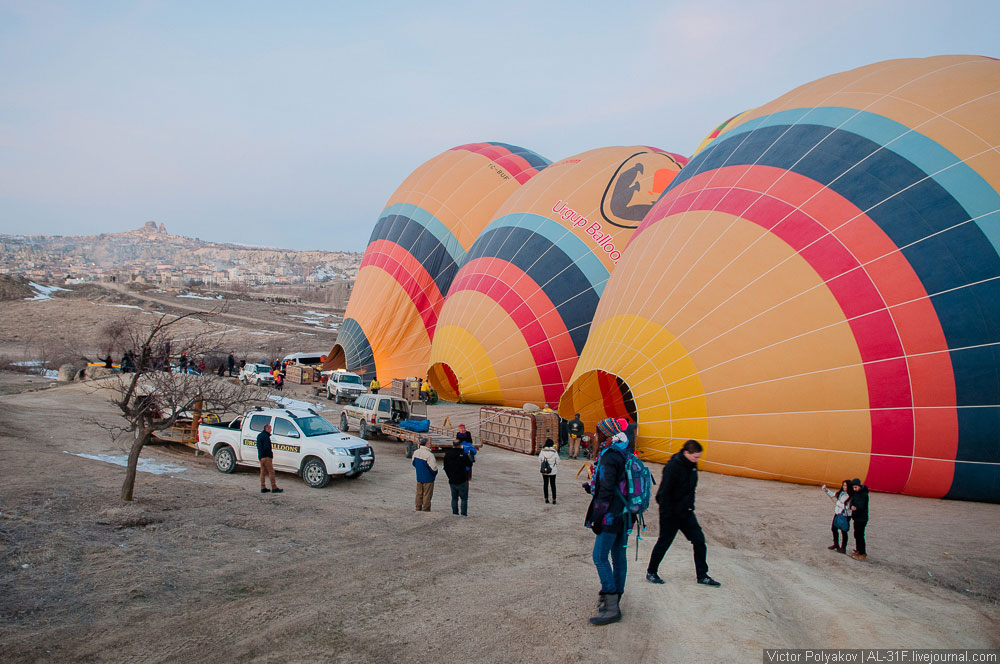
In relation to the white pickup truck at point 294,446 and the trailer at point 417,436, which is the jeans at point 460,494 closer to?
the white pickup truck at point 294,446

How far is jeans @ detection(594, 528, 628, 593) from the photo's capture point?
15.1 ft

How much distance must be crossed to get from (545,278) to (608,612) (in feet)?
42.8

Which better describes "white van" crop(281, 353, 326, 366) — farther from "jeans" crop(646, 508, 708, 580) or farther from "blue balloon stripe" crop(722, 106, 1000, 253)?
"jeans" crop(646, 508, 708, 580)

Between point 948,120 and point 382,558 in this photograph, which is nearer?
point 382,558

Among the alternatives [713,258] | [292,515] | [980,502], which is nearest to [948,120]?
[713,258]

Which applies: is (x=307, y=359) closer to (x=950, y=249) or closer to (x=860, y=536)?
(x=950, y=249)

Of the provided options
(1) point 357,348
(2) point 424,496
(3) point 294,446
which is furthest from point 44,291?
(2) point 424,496

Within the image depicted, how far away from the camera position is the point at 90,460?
11.0m

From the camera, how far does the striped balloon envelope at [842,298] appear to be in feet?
30.7

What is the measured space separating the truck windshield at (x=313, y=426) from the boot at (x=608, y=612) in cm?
779

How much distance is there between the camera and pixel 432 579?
562 centimetres

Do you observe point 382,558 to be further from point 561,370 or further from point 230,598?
point 561,370

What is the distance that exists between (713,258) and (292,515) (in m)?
8.21

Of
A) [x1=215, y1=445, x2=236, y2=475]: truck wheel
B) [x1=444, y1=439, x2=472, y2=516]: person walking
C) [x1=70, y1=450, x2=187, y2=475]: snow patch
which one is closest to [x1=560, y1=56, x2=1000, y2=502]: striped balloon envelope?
[x1=444, y1=439, x2=472, y2=516]: person walking
